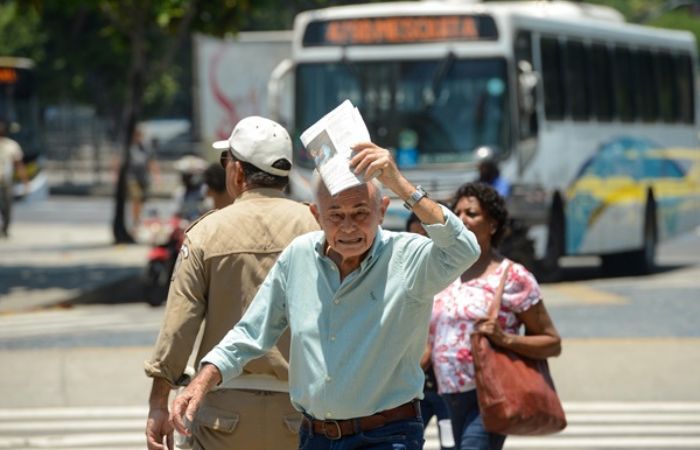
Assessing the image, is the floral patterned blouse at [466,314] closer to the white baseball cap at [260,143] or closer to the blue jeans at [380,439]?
the white baseball cap at [260,143]

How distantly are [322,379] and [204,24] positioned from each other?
16776 mm

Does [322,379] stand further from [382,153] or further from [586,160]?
[586,160]

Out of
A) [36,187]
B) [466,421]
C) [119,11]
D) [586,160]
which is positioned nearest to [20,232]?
[36,187]

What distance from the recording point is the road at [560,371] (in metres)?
11.1

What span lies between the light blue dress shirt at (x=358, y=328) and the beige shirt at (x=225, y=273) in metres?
0.50

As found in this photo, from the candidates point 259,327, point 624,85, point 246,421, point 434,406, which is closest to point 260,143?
point 259,327

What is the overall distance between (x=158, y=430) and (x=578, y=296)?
1370cm

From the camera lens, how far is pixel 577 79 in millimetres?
22094

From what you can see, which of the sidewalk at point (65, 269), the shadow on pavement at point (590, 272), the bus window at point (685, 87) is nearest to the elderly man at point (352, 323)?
the sidewalk at point (65, 269)

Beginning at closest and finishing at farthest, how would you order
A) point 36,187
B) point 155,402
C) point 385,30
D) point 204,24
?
1. point 155,402
2. point 385,30
3. point 204,24
4. point 36,187

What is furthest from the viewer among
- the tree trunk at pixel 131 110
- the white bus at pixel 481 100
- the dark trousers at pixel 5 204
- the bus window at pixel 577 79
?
the dark trousers at pixel 5 204

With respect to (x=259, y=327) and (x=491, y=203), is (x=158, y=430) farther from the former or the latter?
(x=491, y=203)

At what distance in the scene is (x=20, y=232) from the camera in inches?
1250

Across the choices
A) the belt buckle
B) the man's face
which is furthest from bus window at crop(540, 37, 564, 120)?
the man's face
